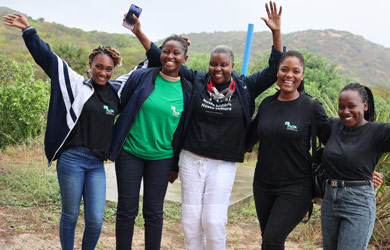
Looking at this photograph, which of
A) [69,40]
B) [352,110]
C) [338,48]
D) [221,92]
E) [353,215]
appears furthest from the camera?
[338,48]

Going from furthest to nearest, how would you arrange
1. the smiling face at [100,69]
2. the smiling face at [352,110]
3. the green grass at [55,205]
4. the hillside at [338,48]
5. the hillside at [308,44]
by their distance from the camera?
the hillside at [338,48], the hillside at [308,44], the green grass at [55,205], the smiling face at [100,69], the smiling face at [352,110]

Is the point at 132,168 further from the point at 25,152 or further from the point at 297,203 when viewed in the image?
the point at 25,152

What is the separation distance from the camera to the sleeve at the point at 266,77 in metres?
3.35

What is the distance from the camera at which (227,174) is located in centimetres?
327

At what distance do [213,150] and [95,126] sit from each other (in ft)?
3.13

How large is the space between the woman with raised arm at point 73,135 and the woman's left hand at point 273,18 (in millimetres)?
1496

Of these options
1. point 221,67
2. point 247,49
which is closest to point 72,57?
point 247,49

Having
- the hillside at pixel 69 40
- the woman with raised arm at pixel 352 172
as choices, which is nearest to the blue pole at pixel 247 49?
the woman with raised arm at pixel 352 172

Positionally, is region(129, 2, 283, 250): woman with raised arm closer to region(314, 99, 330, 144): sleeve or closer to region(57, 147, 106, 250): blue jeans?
region(314, 99, 330, 144): sleeve

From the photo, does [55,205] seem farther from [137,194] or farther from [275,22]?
[275,22]

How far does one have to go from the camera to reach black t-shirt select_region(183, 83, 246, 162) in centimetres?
319

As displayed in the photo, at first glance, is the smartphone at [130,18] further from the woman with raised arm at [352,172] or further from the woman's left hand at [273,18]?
the woman with raised arm at [352,172]

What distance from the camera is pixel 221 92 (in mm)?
3270

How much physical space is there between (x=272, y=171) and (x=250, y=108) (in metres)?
0.64
